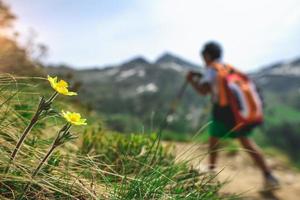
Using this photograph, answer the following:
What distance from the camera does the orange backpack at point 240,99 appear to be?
27.5ft

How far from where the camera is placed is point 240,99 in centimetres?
839

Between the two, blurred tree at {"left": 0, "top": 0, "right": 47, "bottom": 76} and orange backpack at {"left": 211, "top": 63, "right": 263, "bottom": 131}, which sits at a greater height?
blurred tree at {"left": 0, "top": 0, "right": 47, "bottom": 76}

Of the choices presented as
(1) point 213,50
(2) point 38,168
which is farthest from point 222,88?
(2) point 38,168

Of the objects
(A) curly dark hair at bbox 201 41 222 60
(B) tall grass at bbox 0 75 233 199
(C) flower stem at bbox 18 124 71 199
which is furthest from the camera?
(A) curly dark hair at bbox 201 41 222 60

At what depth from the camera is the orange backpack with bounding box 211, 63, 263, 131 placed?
837 cm

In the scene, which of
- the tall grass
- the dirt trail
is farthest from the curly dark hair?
the tall grass

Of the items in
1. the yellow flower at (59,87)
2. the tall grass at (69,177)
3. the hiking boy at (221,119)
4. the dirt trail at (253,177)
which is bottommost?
the dirt trail at (253,177)

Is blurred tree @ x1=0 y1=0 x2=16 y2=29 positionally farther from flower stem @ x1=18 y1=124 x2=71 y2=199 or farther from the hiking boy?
flower stem @ x1=18 y1=124 x2=71 y2=199

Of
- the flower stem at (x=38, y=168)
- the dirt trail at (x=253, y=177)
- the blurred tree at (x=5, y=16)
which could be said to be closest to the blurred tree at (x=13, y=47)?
the blurred tree at (x=5, y=16)

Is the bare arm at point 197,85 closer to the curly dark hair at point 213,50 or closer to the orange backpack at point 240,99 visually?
the orange backpack at point 240,99

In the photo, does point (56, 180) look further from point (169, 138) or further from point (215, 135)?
point (169, 138)

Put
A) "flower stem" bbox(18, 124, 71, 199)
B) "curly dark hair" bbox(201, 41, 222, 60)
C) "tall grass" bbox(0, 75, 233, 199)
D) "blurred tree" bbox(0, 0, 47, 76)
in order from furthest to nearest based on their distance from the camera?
1. "curly dark hair" bbox(201, 41, 222, 60)
2. "blurred tree" bbox(0, 0, 47, 76)
3. "tall grass" bbox(0, 75, 233, 199)
4. "flower stem" bbox(18, 124, 71, 199)

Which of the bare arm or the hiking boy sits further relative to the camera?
the bare arm

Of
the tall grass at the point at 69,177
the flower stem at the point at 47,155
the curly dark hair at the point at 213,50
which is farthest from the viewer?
the curly dark hair at the point at 213,50
